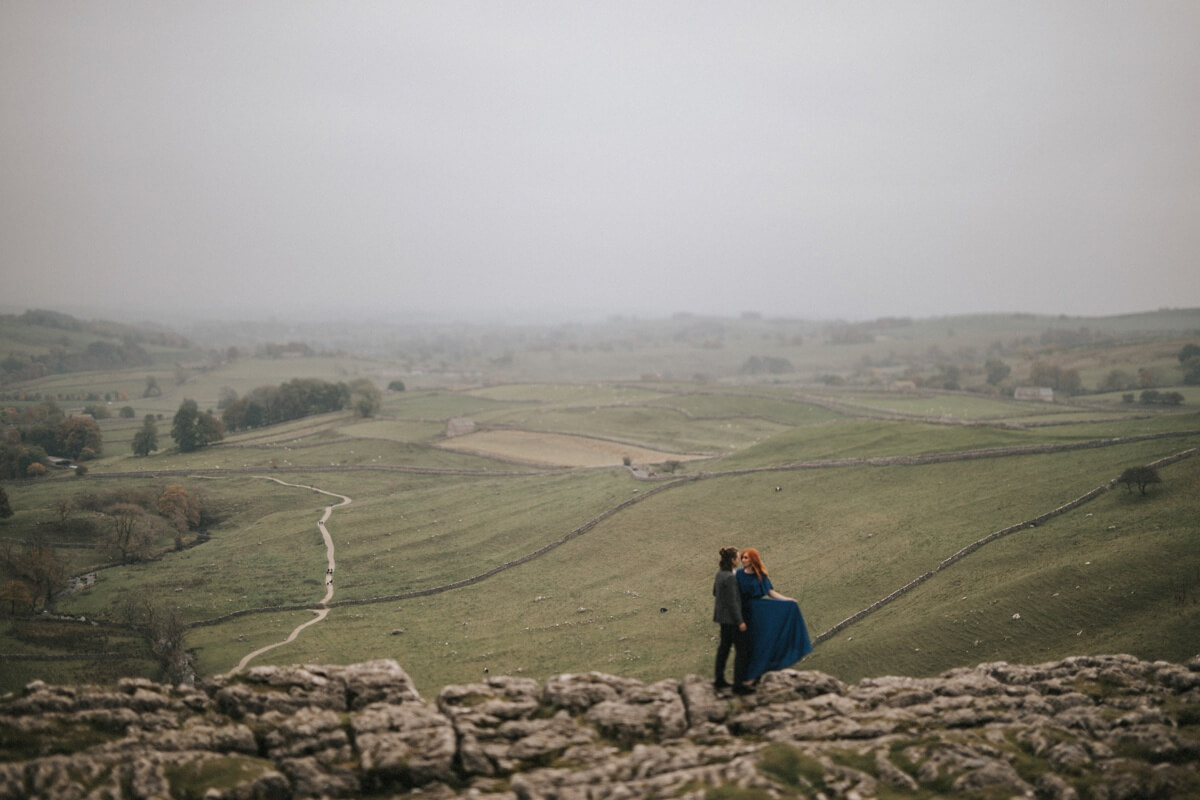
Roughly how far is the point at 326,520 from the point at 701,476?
121 feet

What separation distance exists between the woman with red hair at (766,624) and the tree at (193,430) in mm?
100054

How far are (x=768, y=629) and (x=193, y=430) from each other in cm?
10072

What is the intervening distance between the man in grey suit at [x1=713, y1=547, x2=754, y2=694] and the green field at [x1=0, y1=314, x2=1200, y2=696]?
1505 centimetres

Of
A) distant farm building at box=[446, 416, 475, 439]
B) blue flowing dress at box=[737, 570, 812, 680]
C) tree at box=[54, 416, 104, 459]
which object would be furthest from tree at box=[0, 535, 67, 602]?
distant farm building at box=[446, 416, 475, 439]

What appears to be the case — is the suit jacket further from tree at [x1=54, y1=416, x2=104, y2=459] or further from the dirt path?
tree at [x1=54, y1=416, x2=104, y2=459]

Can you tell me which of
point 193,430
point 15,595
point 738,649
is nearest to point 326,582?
point 15,595

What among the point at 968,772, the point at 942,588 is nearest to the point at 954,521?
the point at 942,588

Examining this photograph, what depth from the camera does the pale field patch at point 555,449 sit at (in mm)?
91812

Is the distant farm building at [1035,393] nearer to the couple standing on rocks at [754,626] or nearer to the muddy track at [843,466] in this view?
the muddy track at [843,466]

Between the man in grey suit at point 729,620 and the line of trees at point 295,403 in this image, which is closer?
the man in grey suit at point 729,620

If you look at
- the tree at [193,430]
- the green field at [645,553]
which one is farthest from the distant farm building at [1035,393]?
the tree at [193,430]

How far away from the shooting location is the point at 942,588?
131 feet

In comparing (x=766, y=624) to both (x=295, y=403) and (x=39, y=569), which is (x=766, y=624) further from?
(x=295, y=403)

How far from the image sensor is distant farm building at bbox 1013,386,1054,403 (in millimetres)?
115681
